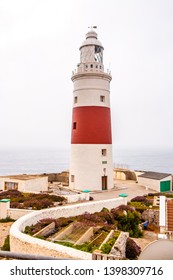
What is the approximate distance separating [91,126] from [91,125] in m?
0.08

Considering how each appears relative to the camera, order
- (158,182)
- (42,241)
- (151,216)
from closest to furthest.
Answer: (42,241), (151,216), (158,182)

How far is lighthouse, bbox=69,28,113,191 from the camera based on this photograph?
70.3 ft

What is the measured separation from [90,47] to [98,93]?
13.4 ft

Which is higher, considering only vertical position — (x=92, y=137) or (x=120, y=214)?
(x=92, y=137)

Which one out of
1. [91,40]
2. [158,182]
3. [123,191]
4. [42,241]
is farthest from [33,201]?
[91,40]

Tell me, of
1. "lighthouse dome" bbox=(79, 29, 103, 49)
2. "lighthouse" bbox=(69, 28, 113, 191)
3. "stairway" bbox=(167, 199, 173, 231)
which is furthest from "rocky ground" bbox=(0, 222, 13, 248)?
"lighthouse dome" bbox=(79, 29, 103, 49)

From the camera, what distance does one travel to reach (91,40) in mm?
22312

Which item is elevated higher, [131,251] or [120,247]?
[120,247]

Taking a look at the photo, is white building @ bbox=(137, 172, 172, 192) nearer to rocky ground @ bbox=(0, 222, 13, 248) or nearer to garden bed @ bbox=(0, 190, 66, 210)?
garden bed @ bbox=(0, 190, 66, 210)

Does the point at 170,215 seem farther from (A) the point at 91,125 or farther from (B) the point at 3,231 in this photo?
(A) the point at 91,125

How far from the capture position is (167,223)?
12.5 m

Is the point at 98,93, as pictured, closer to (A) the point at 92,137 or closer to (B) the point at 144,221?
(A) the point at 92,137

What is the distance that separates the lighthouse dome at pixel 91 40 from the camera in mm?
22156
